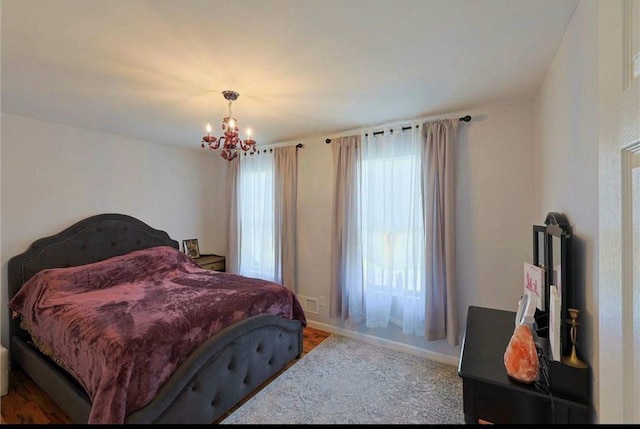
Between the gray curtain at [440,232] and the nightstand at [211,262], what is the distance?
2.91 metres

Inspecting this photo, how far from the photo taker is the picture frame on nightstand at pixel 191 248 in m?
3.89

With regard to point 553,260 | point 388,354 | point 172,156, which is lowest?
point 388,354

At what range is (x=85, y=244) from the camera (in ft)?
9.41

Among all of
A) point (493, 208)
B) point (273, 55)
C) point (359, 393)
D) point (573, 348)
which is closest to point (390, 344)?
point (359, 393)

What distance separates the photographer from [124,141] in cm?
329

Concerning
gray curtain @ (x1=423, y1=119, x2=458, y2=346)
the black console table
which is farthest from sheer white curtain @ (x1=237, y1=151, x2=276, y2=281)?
the black console table

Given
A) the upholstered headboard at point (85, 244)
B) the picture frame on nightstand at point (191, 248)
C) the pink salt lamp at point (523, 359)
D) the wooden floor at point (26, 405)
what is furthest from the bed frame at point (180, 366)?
the pink salt lamp at point (523, 359)

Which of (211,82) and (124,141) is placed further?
(124,141)

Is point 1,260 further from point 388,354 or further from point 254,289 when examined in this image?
point 388,354

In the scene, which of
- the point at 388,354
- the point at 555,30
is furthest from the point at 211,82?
the point at 388,354

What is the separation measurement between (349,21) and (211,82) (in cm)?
111

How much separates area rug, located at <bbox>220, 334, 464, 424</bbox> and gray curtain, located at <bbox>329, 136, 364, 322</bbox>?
493mm

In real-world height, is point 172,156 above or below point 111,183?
above

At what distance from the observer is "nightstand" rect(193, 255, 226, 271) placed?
12.4 feet
